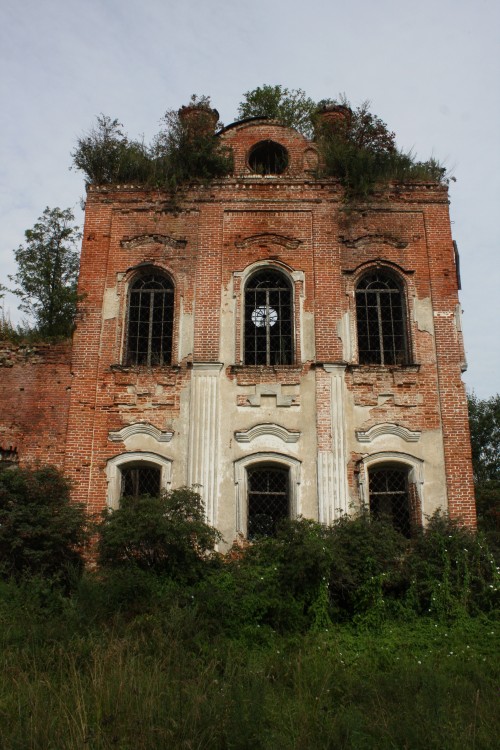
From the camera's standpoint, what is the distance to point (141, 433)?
1429cm

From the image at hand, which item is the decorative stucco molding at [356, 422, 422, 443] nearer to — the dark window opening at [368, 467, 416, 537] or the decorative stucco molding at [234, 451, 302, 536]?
the dark window opening at [368, 467, 416, 537]

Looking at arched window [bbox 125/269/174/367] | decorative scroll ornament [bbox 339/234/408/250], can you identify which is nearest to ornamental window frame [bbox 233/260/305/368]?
decorative scroll ornament [bbox 339/234/408/250]

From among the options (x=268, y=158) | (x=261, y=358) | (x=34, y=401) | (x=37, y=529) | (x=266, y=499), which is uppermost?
(x=268, y=158)

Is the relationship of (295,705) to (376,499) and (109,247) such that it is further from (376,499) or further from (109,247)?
(109,247)

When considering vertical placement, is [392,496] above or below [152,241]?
below

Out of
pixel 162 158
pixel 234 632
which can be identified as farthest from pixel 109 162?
pixel 234 632

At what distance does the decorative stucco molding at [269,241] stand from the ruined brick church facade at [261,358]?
0.11 ft

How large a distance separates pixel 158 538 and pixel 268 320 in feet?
18.5

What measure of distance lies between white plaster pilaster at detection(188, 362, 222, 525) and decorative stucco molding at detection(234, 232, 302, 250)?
2.82 m

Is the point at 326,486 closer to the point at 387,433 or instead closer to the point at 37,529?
the point at 387,433

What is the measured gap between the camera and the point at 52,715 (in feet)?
23.5

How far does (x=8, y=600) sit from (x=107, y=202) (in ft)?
29.1

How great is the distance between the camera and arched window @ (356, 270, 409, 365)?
49.7ft

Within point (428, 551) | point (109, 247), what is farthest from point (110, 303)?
point (428, 551)
